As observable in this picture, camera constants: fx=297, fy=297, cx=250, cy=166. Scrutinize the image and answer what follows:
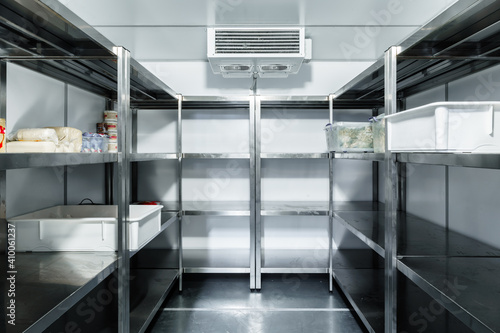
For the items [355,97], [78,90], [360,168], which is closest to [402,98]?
[355,97]

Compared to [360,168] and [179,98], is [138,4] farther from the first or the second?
[360,168]

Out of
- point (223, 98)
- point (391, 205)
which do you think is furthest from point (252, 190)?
point (391, 205)

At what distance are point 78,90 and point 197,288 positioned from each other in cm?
187

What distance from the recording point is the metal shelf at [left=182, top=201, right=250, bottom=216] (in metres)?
2.47

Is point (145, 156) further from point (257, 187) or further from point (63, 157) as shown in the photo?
point (257, 187)

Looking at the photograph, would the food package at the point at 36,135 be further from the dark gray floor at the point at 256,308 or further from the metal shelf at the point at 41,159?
the dark gray floor at the point at 256,308

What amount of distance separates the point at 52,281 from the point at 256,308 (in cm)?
151

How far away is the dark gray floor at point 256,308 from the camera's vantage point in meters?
2.01

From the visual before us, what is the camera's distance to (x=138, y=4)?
1.78 meters

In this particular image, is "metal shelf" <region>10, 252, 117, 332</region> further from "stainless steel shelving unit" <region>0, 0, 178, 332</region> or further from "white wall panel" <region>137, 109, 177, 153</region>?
"white wall panel" <region>137, 109, 177, 153</region>

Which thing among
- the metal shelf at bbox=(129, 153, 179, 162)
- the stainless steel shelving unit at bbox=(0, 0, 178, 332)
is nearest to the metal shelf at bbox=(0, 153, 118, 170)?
the stainless steel shelving unit at bbox=(0, 0, 178, 332)

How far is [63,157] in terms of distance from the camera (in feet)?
3.22

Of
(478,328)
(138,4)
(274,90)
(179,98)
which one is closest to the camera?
(478,328)

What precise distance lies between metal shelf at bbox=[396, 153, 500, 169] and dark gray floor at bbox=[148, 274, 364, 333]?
4.55 ft
